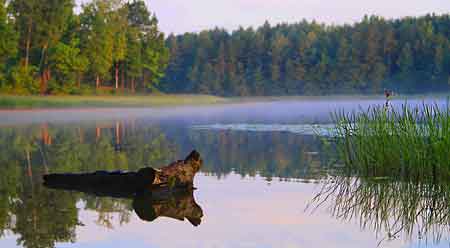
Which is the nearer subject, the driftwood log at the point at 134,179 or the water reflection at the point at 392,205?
the water reflection at the point at 392,205

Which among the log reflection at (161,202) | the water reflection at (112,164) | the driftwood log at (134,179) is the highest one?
the driftwood log at (134,179)

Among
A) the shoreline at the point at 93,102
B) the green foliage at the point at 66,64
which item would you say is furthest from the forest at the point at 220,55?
the shoreline at the point at 93,102

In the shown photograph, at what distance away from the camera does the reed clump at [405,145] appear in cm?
926

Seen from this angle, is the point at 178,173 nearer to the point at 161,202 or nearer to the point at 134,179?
the point at 134,179

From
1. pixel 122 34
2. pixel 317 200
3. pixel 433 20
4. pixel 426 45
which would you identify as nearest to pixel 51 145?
pixel 317 200

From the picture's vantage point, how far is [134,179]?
10242 mm

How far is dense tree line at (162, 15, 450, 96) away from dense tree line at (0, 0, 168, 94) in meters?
23.1

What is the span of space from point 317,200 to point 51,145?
36.7ft

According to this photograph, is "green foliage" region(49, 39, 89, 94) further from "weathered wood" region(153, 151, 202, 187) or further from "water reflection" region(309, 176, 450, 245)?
"water reflection" region(309, 176, 450, 245)

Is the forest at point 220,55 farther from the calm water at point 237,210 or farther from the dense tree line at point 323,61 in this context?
the calm water at point 237,210

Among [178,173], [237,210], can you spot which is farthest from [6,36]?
[237,210]

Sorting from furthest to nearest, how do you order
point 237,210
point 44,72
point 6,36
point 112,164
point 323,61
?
point 323,61
point 44,72
point 6,36
point 112,164
point 237,210

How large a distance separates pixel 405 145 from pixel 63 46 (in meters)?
45.1

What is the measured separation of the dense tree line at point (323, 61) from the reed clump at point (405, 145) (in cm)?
7048
